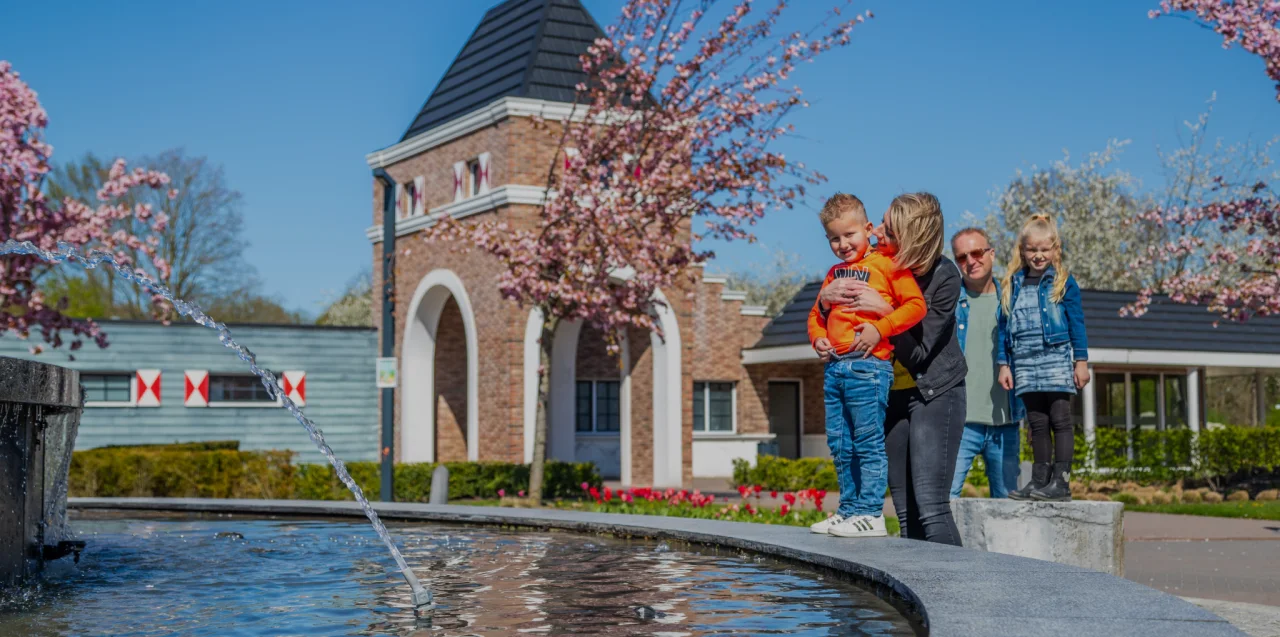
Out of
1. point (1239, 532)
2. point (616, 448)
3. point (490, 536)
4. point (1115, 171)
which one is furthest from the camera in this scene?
point (1115, 171)

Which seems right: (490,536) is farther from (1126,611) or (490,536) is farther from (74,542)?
(1126,611)

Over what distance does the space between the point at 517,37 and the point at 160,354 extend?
9742mm

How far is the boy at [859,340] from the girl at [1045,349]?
38.4 inches

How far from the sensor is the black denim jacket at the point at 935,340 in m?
6.08

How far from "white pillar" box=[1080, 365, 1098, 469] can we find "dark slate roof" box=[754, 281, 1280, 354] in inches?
38.3

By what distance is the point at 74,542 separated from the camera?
7.75m

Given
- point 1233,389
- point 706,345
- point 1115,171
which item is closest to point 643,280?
point 706,345

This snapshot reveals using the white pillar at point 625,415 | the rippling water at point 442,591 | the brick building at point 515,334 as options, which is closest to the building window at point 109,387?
the brick building at point 515,334

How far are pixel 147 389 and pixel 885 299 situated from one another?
23930mm

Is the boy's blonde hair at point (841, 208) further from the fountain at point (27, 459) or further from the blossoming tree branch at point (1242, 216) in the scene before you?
the blossoming tree branch at point (1242, 216)

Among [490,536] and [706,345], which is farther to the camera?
[706,345]

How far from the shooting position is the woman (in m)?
5.99

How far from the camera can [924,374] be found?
6.20 m

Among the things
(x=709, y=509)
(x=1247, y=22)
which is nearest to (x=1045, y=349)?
(x=709, y=509)
